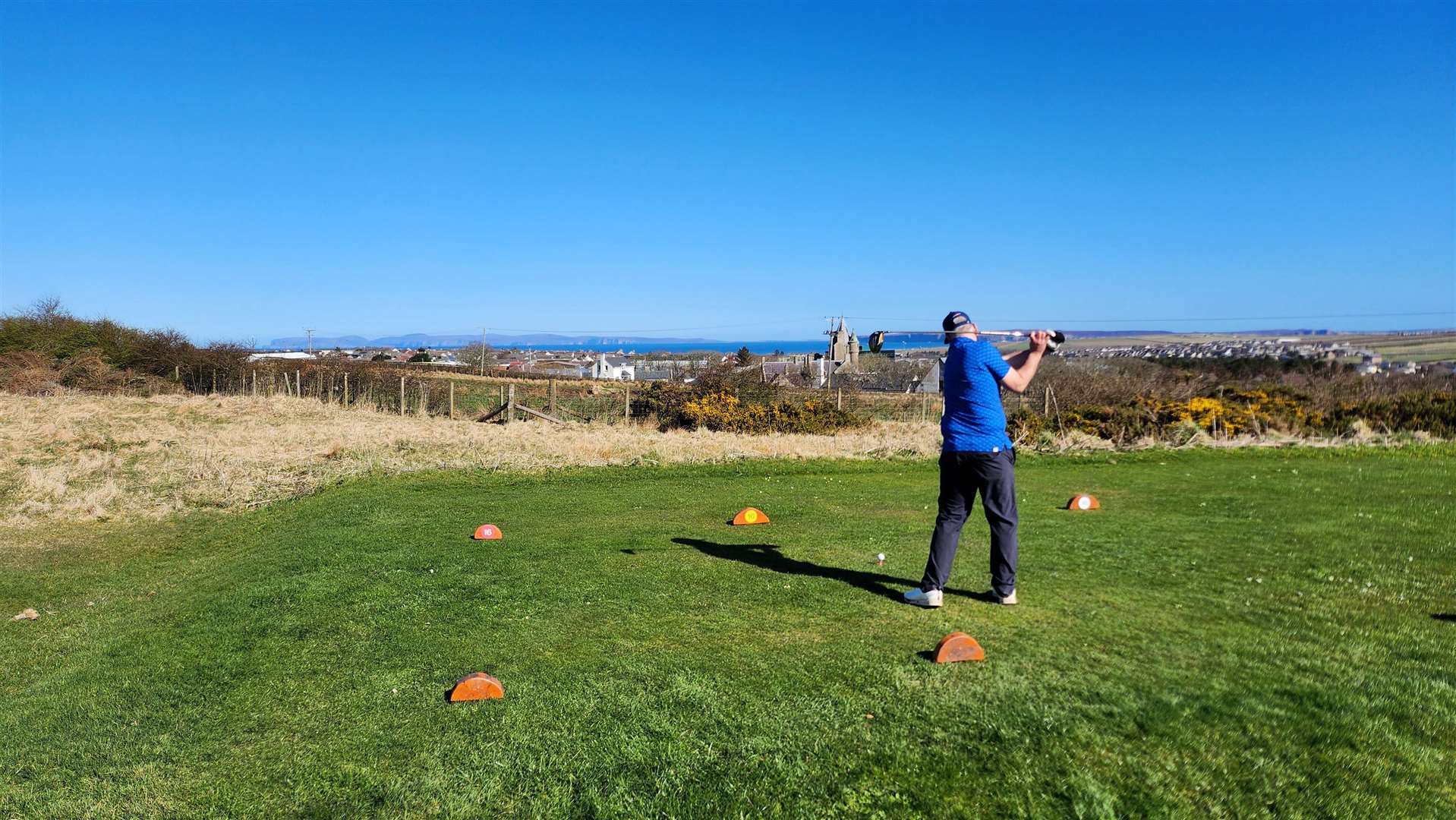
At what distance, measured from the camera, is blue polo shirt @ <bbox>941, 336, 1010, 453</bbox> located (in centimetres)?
666

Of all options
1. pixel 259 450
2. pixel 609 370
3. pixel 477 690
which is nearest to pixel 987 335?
pixel 477 690

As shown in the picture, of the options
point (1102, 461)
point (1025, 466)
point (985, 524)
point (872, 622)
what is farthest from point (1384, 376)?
point (872, 622)

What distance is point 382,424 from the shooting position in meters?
32.1

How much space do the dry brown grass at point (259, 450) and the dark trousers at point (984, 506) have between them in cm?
1456

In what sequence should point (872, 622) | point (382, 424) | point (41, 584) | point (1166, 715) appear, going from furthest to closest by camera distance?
point (382, 424), point (41, 584), point (872, 622), point (1166, 715)

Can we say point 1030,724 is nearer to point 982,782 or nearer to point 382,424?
point 982,782

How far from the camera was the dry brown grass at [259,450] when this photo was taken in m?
17.5

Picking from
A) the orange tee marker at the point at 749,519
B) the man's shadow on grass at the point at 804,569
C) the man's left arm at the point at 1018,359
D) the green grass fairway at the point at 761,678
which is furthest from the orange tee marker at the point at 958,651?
the orange tee marker at the point at 749,519

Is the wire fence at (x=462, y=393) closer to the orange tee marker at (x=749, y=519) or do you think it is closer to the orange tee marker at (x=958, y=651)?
the orange tee marker at (x=749, y=519)

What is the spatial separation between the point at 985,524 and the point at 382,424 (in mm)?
26600

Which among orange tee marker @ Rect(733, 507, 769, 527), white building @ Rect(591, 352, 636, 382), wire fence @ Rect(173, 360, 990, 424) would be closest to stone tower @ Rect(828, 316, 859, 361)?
wire fence @ Rect(173, 360, 990, 424)

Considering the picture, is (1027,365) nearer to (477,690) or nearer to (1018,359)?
(1018,359)

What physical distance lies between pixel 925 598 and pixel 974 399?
162cm

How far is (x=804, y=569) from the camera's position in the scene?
331 inches
